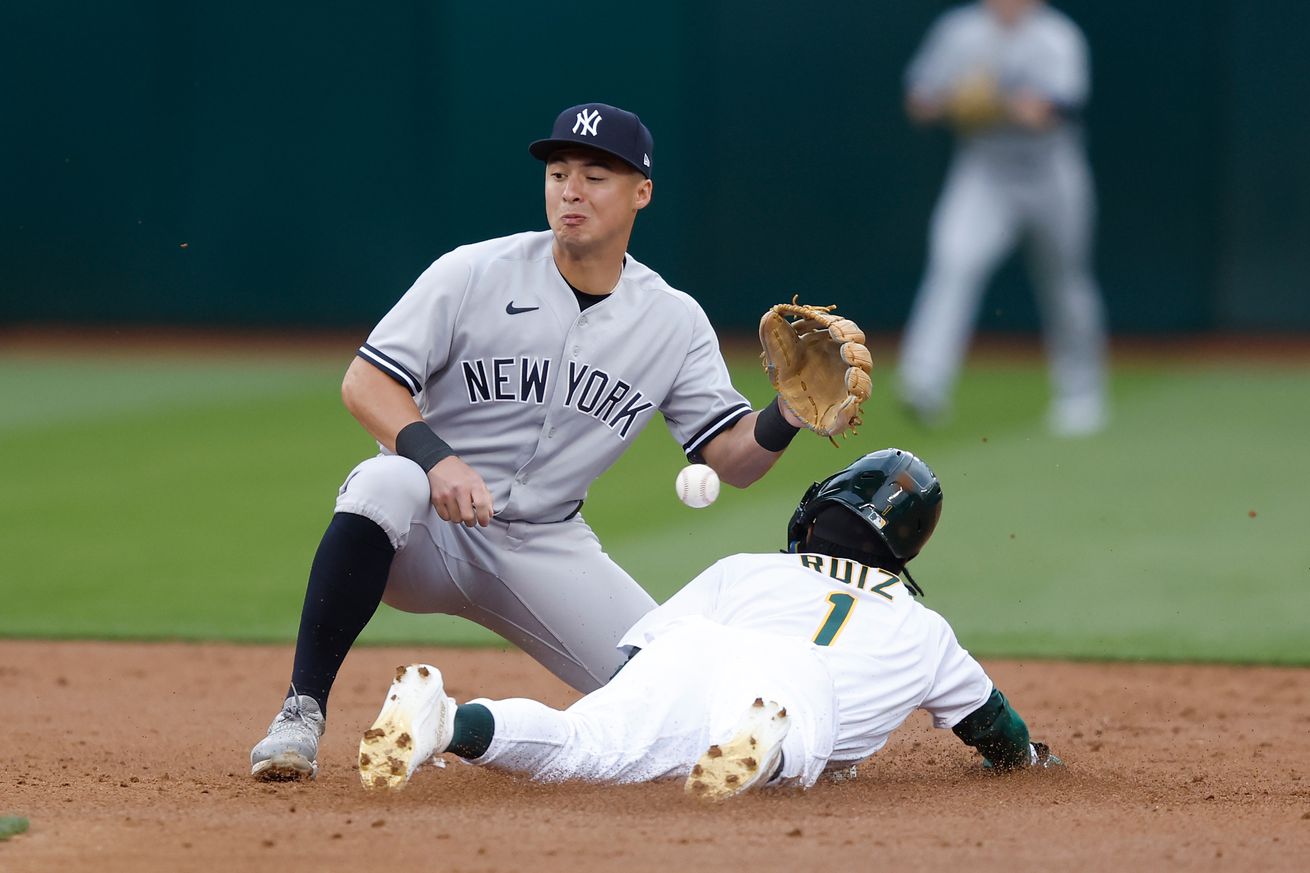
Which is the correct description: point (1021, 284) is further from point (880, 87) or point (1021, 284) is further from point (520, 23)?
point (520, 23)

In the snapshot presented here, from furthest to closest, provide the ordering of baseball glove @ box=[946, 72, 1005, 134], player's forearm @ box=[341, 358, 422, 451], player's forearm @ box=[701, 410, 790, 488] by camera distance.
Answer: baseball glove @ box=[946, 72, 1005, 134] < player's forearm @ box=[701, 410, 790, 488] < player's forearm @ box=[341, 358, 422, 451]

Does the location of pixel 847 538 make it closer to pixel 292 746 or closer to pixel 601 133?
pixel 601 133

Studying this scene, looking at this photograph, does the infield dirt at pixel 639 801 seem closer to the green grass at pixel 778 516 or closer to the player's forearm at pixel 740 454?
the player's forearm at pixel 740 454

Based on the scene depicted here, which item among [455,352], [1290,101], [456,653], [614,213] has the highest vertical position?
[1290,101]

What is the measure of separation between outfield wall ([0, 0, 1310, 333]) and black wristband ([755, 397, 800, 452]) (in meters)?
11.6

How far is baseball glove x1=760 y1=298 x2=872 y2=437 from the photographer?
4211 millimetres

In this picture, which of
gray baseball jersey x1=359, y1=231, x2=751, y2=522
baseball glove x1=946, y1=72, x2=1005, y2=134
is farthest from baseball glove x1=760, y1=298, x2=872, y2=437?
baseball glove x1=946, y1=72, x2=1005, y2=134

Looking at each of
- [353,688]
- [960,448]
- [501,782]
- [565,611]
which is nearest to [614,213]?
[565,611]

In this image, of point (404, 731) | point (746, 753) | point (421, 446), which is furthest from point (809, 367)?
point (404, 731)

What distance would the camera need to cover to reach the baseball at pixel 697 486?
428 centimetres

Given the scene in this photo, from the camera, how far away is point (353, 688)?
5445 mm

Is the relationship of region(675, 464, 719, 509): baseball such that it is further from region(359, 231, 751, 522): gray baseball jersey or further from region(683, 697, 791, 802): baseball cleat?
region(683, 697, 791, 802): baseball cleat

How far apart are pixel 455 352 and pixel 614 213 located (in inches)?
20.1

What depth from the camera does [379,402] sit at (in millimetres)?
4129
